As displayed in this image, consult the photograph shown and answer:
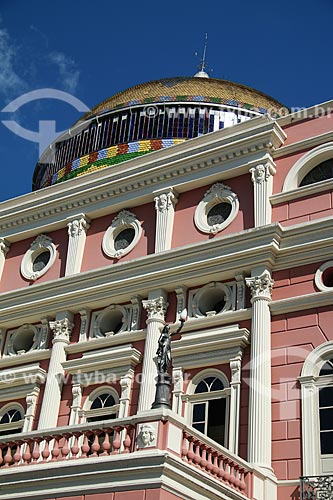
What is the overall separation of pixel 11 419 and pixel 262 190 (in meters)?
7.90

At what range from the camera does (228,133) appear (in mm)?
17906

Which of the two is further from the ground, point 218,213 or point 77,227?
point 77,227

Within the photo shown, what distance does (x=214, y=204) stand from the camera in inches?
701

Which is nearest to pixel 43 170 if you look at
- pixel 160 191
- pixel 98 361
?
pixel 160 191

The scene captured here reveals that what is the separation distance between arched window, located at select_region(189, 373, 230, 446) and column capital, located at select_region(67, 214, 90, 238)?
18.5 ft

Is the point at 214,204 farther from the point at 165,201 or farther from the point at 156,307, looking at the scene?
the point at 156,307

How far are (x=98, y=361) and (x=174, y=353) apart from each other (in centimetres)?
195

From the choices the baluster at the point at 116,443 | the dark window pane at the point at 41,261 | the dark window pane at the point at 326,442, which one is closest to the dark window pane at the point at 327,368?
the dark window pane at the point at 326,442

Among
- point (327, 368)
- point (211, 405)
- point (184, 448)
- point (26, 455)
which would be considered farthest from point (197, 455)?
point (327, 368)

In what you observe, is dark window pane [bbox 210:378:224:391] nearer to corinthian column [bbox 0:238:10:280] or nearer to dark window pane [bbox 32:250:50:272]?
dark window pane [bbox 32:250:50:272]

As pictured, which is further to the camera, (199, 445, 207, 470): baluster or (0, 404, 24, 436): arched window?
(0, 404, 24, 436): arched window

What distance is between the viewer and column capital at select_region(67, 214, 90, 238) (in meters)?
19.6

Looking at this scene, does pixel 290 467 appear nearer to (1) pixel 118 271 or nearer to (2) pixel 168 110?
(1) pixel 118 271

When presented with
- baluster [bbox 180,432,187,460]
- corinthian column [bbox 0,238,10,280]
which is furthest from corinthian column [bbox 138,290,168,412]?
corinthian column [bbox 0,238,10,280]
